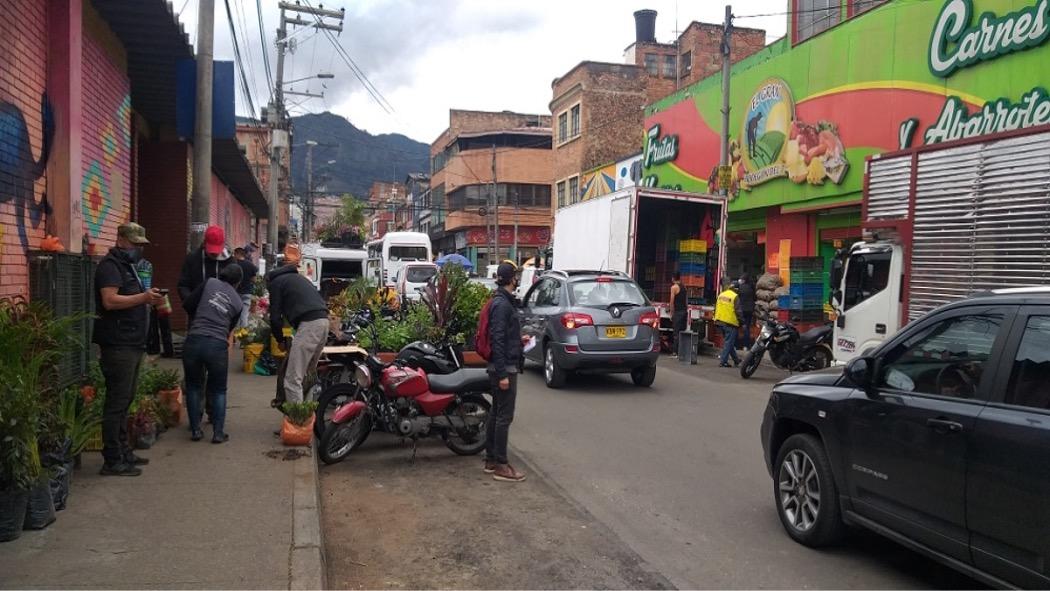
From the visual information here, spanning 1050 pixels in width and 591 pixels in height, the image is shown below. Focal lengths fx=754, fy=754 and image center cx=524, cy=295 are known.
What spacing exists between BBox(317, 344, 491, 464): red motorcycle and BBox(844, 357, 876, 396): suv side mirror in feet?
11.2

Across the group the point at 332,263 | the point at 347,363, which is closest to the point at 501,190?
the point at 332,263

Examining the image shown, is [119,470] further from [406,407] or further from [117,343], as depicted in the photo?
[406,407]

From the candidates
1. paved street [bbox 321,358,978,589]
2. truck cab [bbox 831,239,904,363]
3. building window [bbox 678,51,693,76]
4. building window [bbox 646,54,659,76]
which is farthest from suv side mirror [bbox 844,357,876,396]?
building window [bbox 646,54,659,76]

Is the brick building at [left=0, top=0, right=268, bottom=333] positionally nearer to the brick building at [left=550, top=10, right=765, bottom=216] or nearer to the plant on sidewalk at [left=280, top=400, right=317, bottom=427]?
the plant on sidewalk at [left=280, top=400, right=317, bottom=427]

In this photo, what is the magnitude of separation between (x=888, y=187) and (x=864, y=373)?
22.9 ft

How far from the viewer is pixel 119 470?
5.46 meters

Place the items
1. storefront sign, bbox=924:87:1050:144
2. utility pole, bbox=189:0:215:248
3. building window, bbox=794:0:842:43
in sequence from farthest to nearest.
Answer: building window, bbox=794:0:842:43 → storefront sign, bbox=924:87:1050:144 → utility pole, bbox=189:0:215:248

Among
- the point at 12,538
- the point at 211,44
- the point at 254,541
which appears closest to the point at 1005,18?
the point at 211,44

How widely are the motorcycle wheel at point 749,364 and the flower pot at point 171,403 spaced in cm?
909

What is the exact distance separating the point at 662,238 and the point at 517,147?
3584cm

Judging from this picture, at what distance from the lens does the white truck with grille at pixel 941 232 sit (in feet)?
28.1

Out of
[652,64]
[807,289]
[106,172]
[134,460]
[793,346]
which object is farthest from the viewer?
[652,64]

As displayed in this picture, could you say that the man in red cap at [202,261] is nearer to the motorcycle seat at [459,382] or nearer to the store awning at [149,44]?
the motorcycle seat at [459,382]

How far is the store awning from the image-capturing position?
836cm
